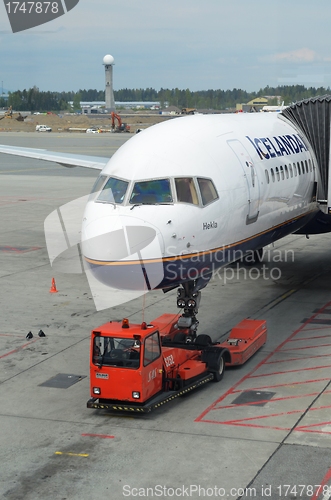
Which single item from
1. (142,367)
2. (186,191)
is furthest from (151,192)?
(142,367)

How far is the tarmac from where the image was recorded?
512 inches

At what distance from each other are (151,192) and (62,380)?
5058 mm

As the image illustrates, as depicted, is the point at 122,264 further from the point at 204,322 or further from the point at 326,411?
the point at 204,322

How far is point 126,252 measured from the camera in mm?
15867

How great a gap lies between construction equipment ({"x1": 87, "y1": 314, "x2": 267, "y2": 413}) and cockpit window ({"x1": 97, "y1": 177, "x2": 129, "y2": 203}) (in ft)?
9.03

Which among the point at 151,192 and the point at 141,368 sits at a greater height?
the point at 151,192

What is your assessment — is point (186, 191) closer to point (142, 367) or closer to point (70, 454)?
point (142, 367)

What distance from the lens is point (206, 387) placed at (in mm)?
17688

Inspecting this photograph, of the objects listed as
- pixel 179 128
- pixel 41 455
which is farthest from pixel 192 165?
pixel 41 455

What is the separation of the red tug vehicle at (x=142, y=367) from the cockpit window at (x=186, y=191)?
9.61ft

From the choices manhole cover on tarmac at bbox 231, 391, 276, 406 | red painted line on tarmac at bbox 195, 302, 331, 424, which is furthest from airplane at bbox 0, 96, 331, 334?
manhole cover on tarmac at bbox 231, 391, 276, 406

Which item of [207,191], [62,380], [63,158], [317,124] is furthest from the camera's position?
[63,158]

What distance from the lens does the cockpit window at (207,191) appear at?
1752cm

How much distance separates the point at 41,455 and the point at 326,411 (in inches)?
238
